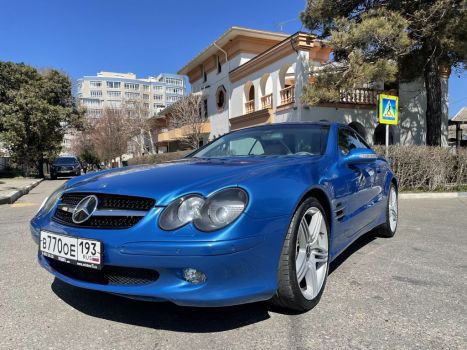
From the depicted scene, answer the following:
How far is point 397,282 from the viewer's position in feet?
11.3

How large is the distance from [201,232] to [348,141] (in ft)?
8.54

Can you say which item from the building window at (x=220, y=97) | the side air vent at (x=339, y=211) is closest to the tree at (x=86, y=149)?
the building window at (x=220, y=97)

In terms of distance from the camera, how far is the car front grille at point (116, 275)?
7.57ft

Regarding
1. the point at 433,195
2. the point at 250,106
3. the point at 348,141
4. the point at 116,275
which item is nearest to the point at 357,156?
the point at 348,141

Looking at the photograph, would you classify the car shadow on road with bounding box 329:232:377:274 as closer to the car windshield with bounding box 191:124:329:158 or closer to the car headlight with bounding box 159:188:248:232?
the car windshield with bounding box 191:124:329:158

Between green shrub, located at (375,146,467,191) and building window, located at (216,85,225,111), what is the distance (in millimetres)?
17017

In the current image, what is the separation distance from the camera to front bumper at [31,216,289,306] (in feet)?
7.02

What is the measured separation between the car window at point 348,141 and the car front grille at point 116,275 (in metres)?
2.28

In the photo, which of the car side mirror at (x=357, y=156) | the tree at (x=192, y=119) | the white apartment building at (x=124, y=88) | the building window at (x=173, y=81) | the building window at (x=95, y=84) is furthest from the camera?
the building window at (x=173, y=81)

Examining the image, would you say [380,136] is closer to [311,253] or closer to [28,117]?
[311,253]

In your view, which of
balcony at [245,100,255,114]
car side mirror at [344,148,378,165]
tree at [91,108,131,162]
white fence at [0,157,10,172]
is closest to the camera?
car side mirror at [344,148,378,165]

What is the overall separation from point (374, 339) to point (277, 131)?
2180 mm

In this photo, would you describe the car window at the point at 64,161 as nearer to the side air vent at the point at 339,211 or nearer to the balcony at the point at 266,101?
the balcony at the point at 266,101

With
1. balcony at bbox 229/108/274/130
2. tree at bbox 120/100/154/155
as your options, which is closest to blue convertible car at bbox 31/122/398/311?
balcony at bbox 229/108/274/130
